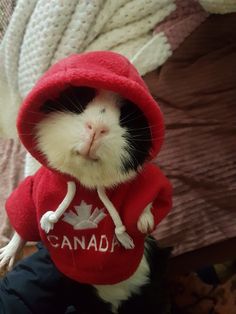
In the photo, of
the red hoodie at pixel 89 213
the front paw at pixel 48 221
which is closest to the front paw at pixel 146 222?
the red hoodie at pixel 89 213

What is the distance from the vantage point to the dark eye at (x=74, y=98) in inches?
21.5

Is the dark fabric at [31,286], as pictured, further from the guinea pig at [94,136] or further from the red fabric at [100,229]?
the guinea pig at [94,136]

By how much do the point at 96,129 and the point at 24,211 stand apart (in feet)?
0.74

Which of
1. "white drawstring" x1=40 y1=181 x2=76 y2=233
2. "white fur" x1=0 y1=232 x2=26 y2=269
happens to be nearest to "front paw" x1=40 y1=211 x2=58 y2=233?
"white drawstring" x1=40 y1=181 x2=76 y2=233

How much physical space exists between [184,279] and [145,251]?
348 millimetres

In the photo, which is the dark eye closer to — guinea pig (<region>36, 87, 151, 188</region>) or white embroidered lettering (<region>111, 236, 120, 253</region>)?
guinea pig (<region>36, 87, 151, 188</region>)

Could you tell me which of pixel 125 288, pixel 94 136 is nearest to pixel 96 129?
pixel 94 136

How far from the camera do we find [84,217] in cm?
63

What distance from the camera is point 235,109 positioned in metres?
0.85

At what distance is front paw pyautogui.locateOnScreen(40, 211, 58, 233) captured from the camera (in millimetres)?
615

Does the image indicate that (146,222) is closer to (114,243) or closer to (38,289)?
(114,243)

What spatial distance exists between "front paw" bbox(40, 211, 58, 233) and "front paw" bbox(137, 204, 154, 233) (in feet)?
0.38

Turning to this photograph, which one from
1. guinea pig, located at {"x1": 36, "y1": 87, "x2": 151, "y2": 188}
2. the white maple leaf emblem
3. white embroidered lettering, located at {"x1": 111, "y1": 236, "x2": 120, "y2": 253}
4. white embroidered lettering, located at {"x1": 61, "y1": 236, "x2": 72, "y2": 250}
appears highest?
guinea pig, located at {"x1": 36, "y1": 87, "x2": 151, "y2": 188}

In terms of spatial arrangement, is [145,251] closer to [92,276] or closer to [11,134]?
[92,276]
